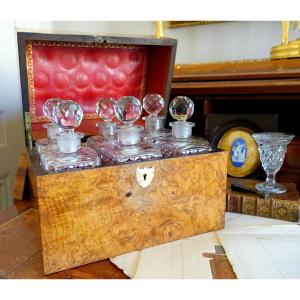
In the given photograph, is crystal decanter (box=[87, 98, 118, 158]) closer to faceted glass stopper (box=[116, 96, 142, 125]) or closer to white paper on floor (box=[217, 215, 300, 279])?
faceted glass stopper (box=[116, 96, 142, 125])

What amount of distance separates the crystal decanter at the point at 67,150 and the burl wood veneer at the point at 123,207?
3cm

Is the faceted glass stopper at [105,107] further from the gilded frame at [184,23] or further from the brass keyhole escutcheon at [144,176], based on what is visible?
the gilded frame at [184,23]

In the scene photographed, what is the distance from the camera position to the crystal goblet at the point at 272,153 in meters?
0.88

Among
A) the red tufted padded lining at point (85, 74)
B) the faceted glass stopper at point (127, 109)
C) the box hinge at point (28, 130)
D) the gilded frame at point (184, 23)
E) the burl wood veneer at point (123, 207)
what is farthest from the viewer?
the gilded frame at point (184, 23)

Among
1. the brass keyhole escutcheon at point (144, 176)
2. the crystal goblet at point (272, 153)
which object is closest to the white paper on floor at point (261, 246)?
the crystal goblet at point (272, 153)

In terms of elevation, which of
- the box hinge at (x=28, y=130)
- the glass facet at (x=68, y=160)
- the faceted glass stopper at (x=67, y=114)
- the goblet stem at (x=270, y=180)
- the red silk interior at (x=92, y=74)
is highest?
the red silk interior at (x=92, y=74)

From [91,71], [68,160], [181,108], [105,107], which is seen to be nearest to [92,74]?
[91,71]

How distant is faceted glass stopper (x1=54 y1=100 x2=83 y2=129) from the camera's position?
673 millimetres

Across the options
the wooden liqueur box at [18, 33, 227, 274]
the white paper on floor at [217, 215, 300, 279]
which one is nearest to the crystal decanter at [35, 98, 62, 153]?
the wooden liqueur box at [18, 33, 227, 274]

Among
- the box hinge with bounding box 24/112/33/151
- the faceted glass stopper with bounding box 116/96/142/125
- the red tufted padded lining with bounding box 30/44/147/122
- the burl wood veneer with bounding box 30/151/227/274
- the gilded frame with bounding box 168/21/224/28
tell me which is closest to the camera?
the burl wood veneer with bounding box 30/151/227/274

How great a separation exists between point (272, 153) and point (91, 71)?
646 millimetres

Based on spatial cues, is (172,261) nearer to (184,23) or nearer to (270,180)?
(270,180)

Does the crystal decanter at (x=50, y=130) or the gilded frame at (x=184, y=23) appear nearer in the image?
the crystal decanter at (x=50, y=130)
